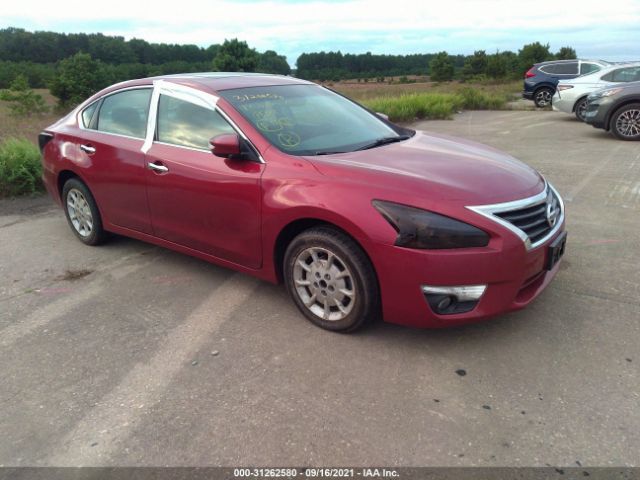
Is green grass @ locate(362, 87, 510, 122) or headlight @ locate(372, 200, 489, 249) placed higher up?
headlight @ locate(372, 200, 489, 249)

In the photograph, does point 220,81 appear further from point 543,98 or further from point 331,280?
point 543,98

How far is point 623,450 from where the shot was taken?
2.31 m

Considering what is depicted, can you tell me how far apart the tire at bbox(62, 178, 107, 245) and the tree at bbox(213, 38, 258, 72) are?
4180 cm

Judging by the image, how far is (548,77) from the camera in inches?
742

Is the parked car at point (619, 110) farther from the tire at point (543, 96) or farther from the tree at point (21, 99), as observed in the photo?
the tree at point (21, 99)

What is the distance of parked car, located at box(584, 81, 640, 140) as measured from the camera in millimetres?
10141

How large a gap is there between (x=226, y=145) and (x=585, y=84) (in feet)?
43.8

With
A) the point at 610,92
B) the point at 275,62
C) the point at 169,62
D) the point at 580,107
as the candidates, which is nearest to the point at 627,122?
the point at 610,92

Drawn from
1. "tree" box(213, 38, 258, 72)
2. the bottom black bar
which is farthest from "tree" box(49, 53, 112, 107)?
the bottom black bar

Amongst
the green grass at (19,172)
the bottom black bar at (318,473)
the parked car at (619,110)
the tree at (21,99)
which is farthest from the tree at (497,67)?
the bottom black bar at (318,473)

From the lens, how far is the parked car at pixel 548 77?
59.4ft

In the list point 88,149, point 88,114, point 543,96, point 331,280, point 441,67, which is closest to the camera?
point 331,280

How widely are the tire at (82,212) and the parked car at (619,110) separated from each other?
982 centimetres

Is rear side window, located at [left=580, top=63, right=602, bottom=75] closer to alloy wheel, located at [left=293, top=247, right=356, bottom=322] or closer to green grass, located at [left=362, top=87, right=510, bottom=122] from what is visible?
green grass, located at [left=362, top=87, right=510, bottom=122]
